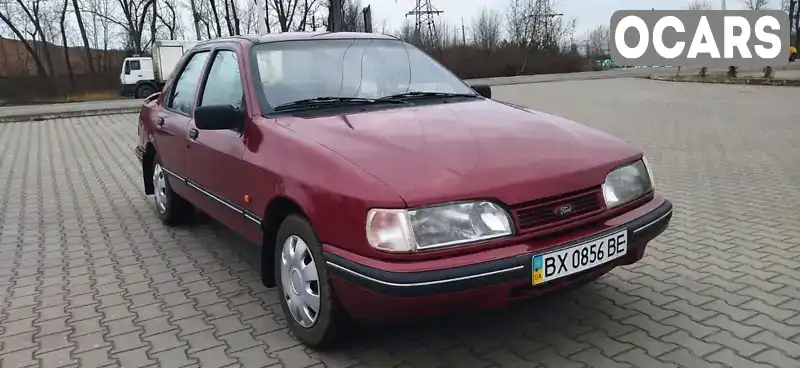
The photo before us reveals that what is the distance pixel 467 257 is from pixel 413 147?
1.95 feet

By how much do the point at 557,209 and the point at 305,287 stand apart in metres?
1.21

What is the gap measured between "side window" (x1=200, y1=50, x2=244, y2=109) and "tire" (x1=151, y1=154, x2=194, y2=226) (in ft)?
4.04

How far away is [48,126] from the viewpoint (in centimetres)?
1705

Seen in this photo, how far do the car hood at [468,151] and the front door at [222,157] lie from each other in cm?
47

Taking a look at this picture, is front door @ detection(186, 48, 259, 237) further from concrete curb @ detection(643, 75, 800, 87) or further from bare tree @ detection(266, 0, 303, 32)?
bare tree @ detection(266, 0, 303, 32)

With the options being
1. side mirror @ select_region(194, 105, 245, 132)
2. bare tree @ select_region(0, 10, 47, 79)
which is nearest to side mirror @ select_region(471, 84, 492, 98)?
side mirror @ select_region(194, 105, 245, 132)

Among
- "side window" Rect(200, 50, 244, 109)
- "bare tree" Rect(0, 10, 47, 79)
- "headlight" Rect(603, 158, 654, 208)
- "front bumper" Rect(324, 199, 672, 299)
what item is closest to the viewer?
"front bumper" Rect(324, 199, 672, 299)

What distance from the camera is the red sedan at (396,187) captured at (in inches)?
101

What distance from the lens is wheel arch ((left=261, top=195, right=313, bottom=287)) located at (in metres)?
3.13

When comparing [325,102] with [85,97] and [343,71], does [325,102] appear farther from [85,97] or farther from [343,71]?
[85,97]

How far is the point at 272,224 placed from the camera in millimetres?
Answer: 3303

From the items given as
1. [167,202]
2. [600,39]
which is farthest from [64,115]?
[600,39]

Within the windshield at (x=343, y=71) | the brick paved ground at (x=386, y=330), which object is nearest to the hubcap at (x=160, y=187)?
the brick paved ground at (x=386, y=330)

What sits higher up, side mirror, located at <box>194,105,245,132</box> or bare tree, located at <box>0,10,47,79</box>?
bare tree, located at <box>0,10,47,79</box>
